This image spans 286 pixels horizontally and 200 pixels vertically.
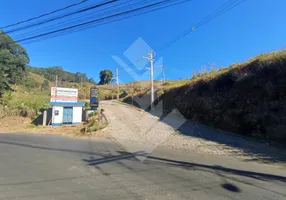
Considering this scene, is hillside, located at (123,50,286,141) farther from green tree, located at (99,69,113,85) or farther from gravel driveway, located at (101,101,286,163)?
green tree, located at (99,69,113,85)

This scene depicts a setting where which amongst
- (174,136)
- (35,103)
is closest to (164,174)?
(174,136)

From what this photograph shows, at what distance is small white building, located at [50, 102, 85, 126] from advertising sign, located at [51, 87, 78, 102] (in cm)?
105

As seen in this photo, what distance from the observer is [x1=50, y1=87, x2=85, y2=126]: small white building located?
24344 mm

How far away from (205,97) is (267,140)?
258 inches

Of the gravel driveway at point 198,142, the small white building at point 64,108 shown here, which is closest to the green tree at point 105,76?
the small white building at point 64,108

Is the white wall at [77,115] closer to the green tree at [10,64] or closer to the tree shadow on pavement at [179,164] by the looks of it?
the tree shadow on pavement at [179,164]

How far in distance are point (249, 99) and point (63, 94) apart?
2111 centimetres

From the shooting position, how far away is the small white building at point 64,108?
24344 millimetres

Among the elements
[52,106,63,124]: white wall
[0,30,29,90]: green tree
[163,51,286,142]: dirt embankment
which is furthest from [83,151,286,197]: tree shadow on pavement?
[0,30,29,90]: green tree

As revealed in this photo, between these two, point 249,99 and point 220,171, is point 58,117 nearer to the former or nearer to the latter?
point 249,99

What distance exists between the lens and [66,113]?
2502 centimetres

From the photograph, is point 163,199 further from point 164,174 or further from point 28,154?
point 28,154

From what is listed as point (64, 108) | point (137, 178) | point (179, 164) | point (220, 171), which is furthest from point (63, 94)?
point (220, 171)

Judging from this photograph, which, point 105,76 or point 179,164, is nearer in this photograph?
point 179,164
